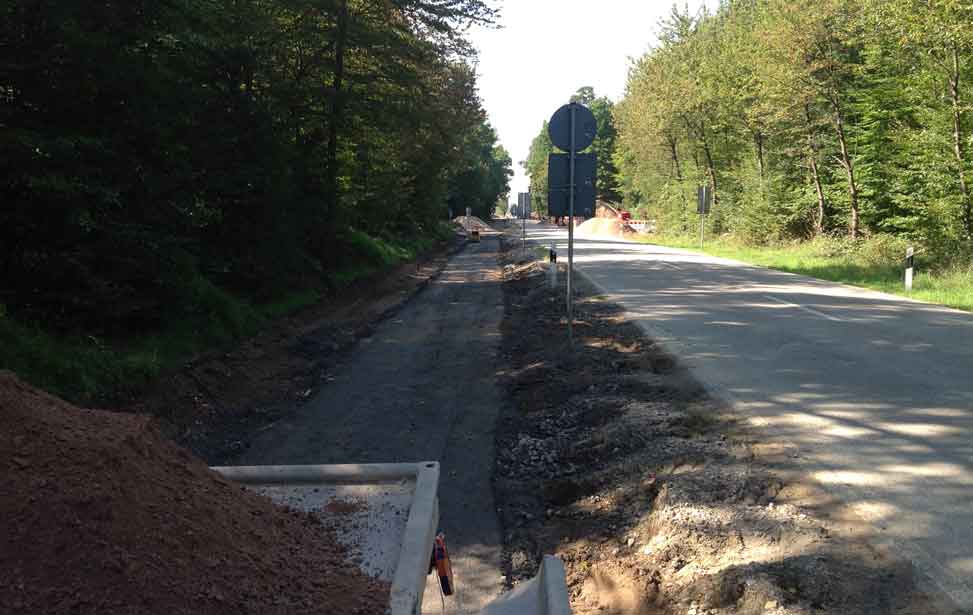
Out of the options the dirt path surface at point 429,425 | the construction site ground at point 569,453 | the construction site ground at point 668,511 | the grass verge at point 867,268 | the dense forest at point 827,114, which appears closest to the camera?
the construction site ground at point 668,511

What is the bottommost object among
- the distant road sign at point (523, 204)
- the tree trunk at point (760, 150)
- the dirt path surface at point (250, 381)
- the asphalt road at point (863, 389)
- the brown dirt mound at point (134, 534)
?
the dirt path surface at point (250, 381)

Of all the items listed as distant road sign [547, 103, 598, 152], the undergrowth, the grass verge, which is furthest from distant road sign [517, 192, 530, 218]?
distant road sign [547, 103, 598, 152]

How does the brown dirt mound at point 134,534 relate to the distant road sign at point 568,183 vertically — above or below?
below

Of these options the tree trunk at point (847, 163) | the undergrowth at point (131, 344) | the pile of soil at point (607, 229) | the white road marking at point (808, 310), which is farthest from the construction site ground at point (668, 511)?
the pile of soil at point (607, 229)

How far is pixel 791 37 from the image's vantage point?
86.8 ft

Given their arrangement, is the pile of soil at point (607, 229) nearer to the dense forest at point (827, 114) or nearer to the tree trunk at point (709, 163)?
the tree trunk at point (709, 163)

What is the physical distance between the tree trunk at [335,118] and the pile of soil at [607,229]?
1898 inches

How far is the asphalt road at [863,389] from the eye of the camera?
14.6 feet

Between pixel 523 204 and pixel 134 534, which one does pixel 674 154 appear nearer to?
pixel 523 204

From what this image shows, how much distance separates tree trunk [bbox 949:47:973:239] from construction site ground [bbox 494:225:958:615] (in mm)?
15915

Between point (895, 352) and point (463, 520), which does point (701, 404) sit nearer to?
point (463, 520)

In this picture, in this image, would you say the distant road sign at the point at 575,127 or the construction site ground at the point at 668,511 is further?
the distant road sign at the point at 575,127

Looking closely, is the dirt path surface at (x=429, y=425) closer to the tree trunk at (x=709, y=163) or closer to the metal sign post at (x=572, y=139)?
the metal sign post at (x=572, y=139)

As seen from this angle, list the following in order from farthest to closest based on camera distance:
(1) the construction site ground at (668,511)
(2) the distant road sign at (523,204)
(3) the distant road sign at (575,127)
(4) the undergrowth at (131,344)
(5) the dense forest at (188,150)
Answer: (2) the distant road sign at (523,204), (3) the distant road sign at (575,127), (5) the dense forest at (188,150), (4) the undergrowth at (131,344), (1) the construction site ground at (668,511)
